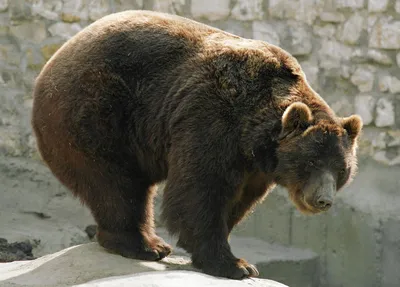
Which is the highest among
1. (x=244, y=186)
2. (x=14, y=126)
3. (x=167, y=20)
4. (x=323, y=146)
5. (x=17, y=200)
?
(x=167, y=20)

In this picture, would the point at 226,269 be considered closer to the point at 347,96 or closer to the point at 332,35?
the point at 347,96

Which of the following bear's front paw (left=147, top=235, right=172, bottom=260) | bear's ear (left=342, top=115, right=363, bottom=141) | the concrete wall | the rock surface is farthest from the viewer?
the concrete wall

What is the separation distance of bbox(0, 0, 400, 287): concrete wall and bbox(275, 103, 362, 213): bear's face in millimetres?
3430

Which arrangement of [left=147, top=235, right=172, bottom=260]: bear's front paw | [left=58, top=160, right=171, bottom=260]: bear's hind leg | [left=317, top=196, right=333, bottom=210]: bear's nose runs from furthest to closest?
[left=147, top=235, right=172, bottom=260]: bear's front paw
[left=58, top=160, right=171, bottom=260]: bear's hind leg
[left=317, top=196, right=333, bottom=210]: bear's nose

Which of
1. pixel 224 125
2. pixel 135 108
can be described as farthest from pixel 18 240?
pixel 224 125

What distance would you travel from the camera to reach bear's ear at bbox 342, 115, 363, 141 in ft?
23.0

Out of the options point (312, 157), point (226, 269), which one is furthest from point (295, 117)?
point (226, 269)

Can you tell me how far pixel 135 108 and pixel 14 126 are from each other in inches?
178

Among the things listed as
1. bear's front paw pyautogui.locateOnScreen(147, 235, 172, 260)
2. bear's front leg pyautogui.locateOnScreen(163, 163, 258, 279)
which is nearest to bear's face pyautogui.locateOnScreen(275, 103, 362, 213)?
bear's front leg pyautogui.locateOnScreen(163, 163, 258, 279)

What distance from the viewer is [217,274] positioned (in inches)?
265

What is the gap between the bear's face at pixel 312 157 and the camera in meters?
6.75

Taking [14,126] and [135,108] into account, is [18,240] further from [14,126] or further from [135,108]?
[135,108]

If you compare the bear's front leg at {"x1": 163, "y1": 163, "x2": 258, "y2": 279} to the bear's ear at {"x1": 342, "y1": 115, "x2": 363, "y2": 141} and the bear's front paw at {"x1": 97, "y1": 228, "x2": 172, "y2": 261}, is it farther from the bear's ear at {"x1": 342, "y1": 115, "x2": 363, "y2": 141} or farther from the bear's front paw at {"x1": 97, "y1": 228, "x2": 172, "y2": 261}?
the bear's ear at {"x1": 342, "y1": 115, "x2": 363, "y2": 141}

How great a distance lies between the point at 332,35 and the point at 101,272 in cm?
470
